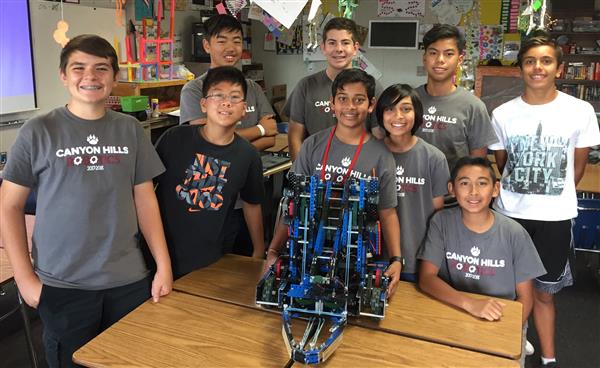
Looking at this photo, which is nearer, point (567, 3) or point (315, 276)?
point (315, 276)

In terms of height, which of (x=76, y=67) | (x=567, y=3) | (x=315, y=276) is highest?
(x=567, y=3)

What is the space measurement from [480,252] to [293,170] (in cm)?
73

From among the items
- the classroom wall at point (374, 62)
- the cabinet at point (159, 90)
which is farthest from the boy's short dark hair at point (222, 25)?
the classroom wall at point (374, 62)

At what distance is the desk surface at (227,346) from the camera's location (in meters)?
1.25

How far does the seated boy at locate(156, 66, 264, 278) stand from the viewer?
1857 mm

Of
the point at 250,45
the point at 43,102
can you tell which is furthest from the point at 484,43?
the point at 43,102

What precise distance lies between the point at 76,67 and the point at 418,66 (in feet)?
18.6

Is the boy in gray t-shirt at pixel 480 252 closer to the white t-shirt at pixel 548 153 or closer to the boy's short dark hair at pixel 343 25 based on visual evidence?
the white t-shirt at pixel 548 153

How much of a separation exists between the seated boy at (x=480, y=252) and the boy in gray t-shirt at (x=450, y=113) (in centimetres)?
39

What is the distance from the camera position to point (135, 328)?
140 centimetres

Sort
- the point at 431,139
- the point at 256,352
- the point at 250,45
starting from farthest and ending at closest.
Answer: the point at 250,45 < the point at 431,139 < the point at 256,352

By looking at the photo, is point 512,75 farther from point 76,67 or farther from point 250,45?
point 76,67

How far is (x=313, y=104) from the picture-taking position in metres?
2.48

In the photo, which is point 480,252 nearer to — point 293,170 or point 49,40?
point 293,170
